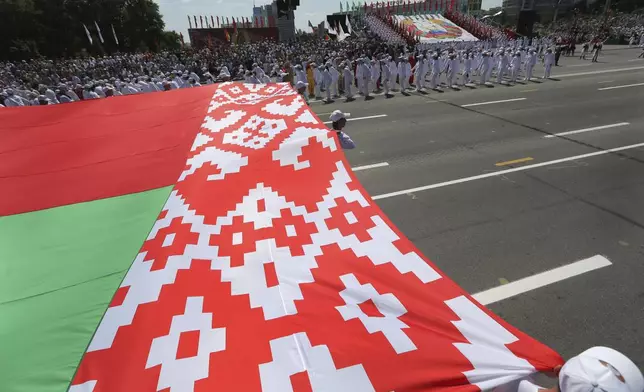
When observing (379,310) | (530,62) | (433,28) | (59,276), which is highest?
(433,28)

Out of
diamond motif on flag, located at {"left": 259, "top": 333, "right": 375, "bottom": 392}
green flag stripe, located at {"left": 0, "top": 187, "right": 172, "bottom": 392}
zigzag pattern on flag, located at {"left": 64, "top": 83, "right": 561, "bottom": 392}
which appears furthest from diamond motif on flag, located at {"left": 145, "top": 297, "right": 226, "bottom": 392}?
green flag stripe, located at {"left": 0, "top": 187, "right": 172, "bottom": 392}

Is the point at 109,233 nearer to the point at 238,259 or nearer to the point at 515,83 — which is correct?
the point at 238,259

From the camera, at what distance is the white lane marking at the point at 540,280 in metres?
4.12

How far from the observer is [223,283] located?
214 cm

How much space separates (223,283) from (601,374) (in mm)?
1955

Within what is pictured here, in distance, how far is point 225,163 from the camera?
12.0 ft

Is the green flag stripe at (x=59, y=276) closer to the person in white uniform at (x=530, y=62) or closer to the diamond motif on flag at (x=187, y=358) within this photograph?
the diamond motif on flag at (x=187, y=358)

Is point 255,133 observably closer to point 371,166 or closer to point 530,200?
point 371,166

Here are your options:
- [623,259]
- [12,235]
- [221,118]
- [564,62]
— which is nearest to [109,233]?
[12,235]

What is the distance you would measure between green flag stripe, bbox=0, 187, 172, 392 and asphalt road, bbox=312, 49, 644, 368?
152 inches

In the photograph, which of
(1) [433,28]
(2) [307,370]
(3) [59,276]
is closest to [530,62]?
(1) [433,28]

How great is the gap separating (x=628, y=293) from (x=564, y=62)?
92.8 feet

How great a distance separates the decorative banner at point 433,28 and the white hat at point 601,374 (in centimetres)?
3545

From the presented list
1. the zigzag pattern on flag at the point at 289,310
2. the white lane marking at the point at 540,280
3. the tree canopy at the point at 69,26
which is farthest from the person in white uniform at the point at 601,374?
the tree canopy at the point at 69,26
